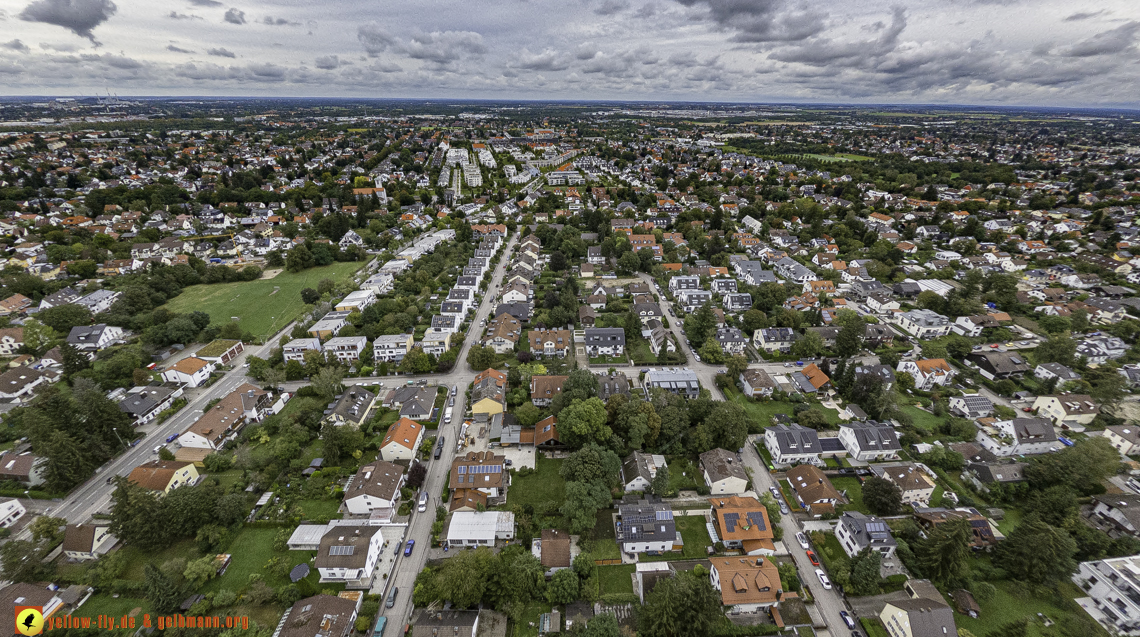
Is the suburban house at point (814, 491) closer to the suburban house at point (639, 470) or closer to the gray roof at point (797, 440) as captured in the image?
the gray roof at point (797, 440)

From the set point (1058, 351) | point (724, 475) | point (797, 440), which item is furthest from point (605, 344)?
point (1058, 351)

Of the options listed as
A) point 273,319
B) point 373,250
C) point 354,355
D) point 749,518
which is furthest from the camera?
point 373,250

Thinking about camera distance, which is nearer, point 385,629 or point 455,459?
point 385,629

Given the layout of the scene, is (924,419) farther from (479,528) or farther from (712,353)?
(479,528)

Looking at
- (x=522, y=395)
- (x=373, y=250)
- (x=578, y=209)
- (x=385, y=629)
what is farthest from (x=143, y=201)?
(x=385, y=629)

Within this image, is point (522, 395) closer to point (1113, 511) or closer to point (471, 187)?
point (1113, 511)

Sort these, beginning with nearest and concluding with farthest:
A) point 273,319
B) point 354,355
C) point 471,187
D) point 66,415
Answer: point 66,415 < point 354,355 < point 273,319 < point 471,187

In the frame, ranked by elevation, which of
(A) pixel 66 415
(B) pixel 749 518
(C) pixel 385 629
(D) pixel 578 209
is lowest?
(C) pixel 385 629
